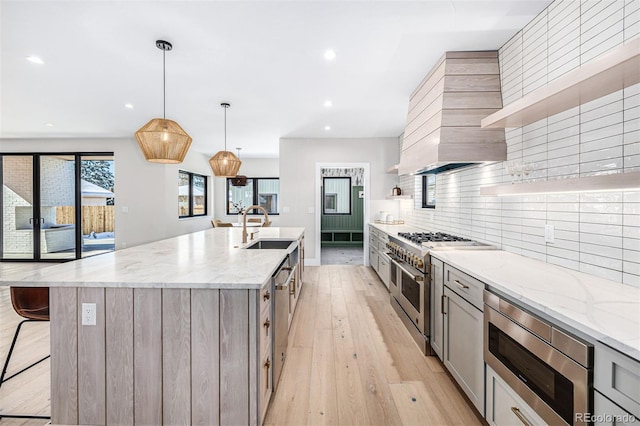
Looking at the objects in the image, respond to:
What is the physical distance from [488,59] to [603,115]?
1.28 metres

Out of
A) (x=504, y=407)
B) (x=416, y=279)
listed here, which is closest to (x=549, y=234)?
(x=416, y=279)

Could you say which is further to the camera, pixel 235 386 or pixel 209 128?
pixel 209 128

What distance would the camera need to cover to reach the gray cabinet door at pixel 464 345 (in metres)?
1.63

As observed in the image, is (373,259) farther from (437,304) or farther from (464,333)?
(464,333)

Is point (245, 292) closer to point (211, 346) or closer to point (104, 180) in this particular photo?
point (211, 346)

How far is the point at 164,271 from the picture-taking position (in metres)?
1.62

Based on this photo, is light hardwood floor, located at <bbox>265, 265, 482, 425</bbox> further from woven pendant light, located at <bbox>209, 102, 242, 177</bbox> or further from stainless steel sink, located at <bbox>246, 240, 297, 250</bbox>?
woven pendant light, located at <bbox>209, 102, 242, 177</bbox>

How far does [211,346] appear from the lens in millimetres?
1437

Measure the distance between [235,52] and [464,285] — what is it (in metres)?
2.72

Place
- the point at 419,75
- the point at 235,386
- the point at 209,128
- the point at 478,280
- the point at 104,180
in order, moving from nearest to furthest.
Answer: the point at 235,386, the point at 478,280, the point at 419,75, the point at 209,128, the point at 104,180

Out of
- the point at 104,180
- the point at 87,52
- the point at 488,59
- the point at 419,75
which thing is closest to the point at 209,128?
the point at 87,52

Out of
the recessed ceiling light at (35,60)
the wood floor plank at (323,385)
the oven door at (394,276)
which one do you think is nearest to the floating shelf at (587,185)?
the oven door at (394,276)

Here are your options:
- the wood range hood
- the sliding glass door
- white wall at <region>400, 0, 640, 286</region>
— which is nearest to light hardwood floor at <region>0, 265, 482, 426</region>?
white wall at <region>400, 0, 640, 286</region>

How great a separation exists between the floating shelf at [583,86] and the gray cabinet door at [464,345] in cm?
127
